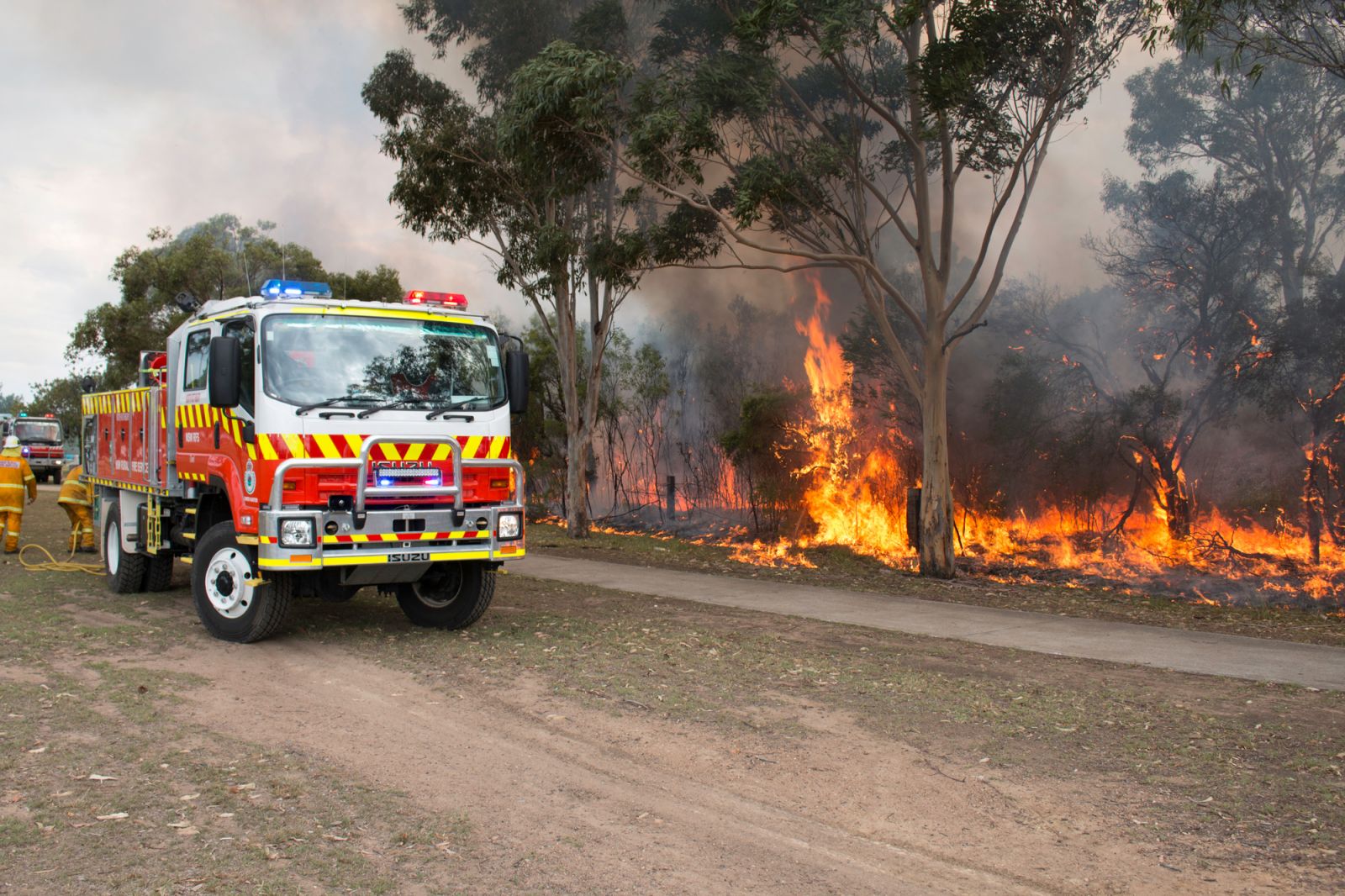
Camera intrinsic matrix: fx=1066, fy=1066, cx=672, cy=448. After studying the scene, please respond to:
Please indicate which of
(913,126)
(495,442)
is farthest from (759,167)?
(495,442)

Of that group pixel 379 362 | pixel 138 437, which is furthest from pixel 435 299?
pixel 138 437

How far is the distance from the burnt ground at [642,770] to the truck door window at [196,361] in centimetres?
220

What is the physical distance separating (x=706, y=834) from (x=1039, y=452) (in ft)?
59.4

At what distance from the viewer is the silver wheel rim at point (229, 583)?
8.62 metres

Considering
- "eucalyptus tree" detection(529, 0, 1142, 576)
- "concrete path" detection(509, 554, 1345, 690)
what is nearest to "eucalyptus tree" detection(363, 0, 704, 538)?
"eucalyptus tree" detection(529, 0, 1142, 576)

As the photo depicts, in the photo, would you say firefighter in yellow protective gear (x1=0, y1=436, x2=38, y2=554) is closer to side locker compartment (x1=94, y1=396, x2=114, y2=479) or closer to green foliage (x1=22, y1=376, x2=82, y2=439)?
side locker compartment (x1=94, y1=396, x2=114, y2=479)

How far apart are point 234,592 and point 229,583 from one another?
11 cm

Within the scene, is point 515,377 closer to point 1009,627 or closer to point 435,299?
point 435,299

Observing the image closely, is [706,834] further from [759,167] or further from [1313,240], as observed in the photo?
[1313,240]

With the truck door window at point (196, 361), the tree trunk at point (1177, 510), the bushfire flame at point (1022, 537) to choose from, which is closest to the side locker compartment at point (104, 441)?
the truck door window at point (196, 361)

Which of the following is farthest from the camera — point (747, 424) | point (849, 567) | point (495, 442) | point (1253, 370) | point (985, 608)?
point (747, 424)

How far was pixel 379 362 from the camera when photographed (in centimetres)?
863

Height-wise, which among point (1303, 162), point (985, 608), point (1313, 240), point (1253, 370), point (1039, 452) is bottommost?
point (985, 608)

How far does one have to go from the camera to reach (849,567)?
1722 cm
